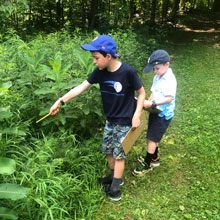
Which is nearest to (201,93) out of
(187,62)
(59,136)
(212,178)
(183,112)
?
(183,112)

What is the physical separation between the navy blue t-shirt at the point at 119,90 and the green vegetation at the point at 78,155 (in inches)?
29.8

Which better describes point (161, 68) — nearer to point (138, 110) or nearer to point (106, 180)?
point (138, 110)

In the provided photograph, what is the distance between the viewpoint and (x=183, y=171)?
323cm

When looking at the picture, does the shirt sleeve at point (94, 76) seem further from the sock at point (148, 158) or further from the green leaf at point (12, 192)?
the sock at point (148, 158)

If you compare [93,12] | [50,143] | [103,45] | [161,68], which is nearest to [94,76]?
[103,45]

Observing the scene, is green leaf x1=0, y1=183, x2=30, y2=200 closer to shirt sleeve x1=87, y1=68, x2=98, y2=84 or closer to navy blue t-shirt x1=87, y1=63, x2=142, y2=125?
navy blue t-shirt x1=87, y1=63, x2=142, y2=125

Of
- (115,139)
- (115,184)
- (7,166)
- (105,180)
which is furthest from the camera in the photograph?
(105,180)

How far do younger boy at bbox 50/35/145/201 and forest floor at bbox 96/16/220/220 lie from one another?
313 millimetres

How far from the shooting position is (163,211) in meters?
2.62

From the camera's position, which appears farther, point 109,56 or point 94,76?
point 94,76

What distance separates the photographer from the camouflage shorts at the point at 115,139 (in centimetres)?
248

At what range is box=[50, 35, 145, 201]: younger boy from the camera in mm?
2160

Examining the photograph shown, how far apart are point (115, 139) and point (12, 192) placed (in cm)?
115

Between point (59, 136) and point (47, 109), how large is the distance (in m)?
0.41
